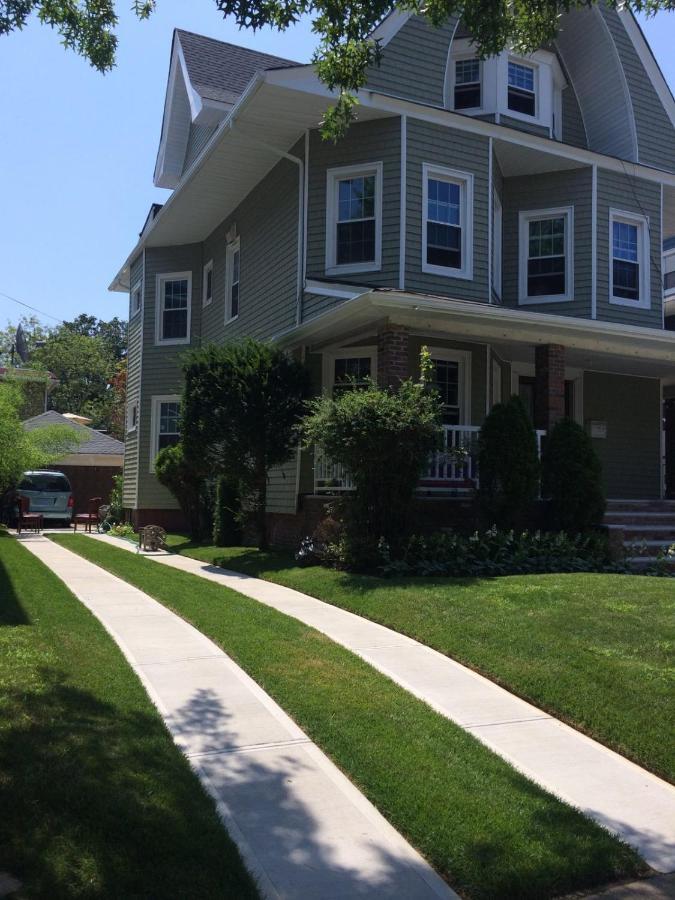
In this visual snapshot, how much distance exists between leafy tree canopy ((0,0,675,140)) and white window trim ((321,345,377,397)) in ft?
20.4

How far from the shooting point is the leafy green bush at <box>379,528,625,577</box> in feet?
32.7

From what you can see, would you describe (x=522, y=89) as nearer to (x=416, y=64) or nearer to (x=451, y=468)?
(x=416, y=64)

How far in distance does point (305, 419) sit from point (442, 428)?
1934 millimetres

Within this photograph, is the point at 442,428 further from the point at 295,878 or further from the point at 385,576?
the point at 295,878

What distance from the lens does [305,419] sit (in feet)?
36.7

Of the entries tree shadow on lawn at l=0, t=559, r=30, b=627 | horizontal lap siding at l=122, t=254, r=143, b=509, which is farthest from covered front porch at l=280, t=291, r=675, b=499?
horizontal lap siding at l=122, t=254, r=143, b=509

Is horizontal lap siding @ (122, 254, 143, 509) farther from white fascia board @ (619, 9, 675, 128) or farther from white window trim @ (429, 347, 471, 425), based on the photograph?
white fascia board @ (619, 9, 675, 128)

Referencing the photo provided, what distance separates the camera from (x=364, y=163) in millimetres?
13609

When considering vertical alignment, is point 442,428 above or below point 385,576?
above

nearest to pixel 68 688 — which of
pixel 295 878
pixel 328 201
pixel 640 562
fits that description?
pixel 295 878

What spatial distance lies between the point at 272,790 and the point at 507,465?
7.62 metres

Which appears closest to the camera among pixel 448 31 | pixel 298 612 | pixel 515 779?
pixel 515 779

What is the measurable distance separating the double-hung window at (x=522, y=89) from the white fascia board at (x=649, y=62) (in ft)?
7.28

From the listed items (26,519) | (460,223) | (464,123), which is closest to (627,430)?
(460,223)
